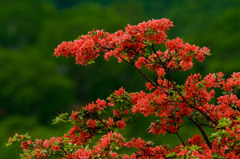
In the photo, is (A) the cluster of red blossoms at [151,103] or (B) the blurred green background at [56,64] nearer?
(A) the cluster of red blossoms at [151,103]

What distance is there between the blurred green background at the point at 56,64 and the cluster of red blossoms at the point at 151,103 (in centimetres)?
1097

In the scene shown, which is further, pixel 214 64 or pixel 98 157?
pixel 214 64

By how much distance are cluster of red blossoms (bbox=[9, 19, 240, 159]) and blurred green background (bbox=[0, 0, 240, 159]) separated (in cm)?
1097

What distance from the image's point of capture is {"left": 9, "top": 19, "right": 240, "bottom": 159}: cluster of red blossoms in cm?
502

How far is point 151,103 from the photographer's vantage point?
5367 mm

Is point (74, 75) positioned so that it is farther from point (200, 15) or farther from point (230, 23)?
point (200, 15)

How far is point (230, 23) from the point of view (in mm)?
29922

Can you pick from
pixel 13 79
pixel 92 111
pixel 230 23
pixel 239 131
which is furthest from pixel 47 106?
pixel 239 131

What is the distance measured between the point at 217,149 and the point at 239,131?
32.5 inches

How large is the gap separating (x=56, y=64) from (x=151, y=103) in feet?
76.8

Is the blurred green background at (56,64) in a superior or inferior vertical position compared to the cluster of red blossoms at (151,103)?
superior

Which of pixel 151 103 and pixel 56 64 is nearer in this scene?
pixel 151 103

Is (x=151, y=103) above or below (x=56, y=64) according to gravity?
below

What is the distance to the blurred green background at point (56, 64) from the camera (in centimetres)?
2408
